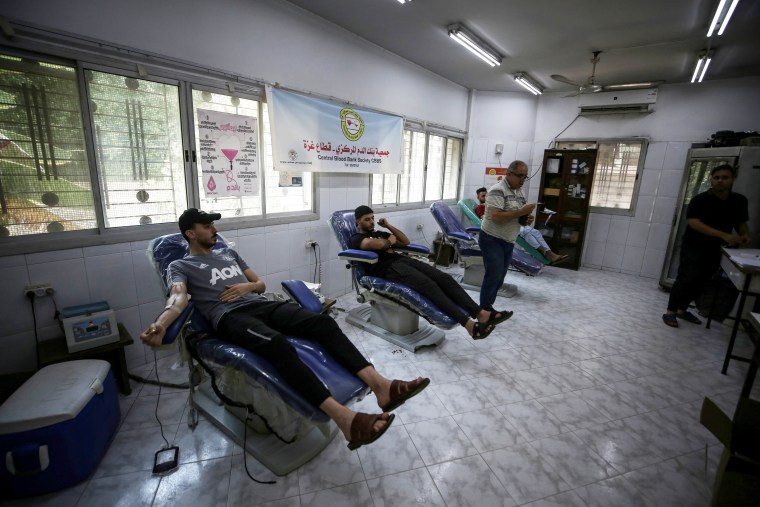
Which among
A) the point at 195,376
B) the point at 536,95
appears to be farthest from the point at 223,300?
the point at 536,95

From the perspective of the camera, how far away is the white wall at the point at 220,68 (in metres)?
1.98

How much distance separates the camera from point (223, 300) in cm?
200

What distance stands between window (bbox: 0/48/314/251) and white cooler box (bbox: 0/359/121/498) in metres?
0.94

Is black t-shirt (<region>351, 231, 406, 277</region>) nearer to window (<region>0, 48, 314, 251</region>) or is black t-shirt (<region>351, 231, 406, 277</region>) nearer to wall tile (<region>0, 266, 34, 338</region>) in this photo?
window (<region>0, 48, 314, 251</region>)

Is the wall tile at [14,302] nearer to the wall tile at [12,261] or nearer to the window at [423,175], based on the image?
the wall tile at [12,261]

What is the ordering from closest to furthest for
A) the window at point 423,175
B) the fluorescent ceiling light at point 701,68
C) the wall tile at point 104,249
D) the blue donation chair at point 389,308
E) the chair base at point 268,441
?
the chair base at point 268,441 < the wall tile at point 104,249 < the blue donation chair at point 389,308 < the fluorescent ceiling light at point 701,68 < the window at point 423,175

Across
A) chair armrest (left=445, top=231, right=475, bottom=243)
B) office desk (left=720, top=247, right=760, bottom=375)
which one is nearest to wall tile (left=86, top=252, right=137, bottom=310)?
chair armrest (left=445, top=231, right=475, bottom=243)

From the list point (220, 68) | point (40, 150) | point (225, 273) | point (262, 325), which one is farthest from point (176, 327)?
point (220, 68)

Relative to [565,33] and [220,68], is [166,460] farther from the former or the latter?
[565,33]

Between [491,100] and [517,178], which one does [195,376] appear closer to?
[517,178]

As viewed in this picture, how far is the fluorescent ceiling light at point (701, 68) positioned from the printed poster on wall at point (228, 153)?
4941mm

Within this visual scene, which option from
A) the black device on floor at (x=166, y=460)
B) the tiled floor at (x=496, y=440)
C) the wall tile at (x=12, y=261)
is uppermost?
the wall tile at (x=12, y=261)

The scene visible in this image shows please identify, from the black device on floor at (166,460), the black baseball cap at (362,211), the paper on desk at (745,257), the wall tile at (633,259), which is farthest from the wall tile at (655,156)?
the black device on floor at (166,460)

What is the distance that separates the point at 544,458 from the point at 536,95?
6001 mm
